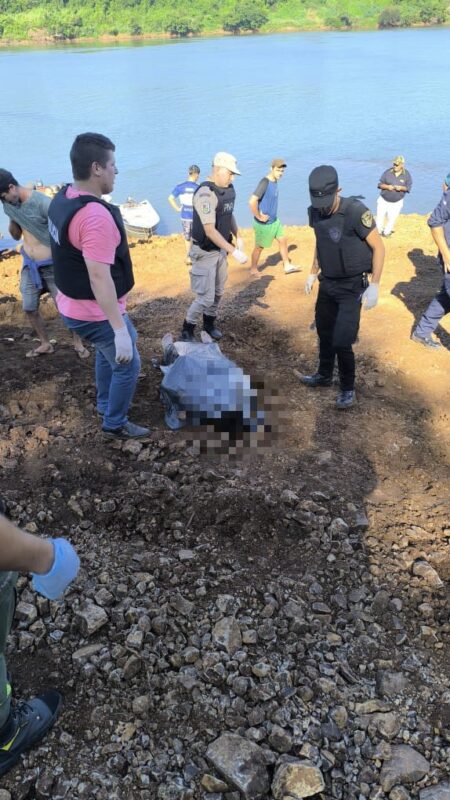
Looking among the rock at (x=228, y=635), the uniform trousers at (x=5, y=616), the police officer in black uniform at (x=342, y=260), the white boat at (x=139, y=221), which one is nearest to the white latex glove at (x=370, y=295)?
the police officer in black uniform at (x=342, y=260)

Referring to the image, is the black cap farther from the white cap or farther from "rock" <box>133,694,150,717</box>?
"rock" <box>133,694,150,717</box>

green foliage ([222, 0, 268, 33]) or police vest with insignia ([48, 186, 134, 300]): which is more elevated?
green foliage ([222, 0, 268, 33])

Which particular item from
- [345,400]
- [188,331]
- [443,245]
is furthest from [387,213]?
[345,400]

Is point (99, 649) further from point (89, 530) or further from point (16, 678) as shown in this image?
point (89, 530)

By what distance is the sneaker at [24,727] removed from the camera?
2.05m

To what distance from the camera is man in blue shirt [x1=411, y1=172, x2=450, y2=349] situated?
199 inches

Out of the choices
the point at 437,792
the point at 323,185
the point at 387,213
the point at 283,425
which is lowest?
the point at 437,792

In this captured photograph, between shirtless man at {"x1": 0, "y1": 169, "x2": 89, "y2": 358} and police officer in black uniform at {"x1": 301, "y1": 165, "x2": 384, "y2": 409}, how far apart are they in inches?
82.3

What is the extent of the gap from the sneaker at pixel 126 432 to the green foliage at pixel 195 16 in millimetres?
57923

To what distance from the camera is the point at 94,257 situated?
3113 mm

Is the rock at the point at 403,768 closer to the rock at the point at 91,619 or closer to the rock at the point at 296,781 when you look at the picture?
the rock at the point at 296,781

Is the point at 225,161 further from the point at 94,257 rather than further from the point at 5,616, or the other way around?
the point at 5,616

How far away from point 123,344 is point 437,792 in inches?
101

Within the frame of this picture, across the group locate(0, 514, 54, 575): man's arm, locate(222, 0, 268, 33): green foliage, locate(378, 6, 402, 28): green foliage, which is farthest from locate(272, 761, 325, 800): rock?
locate(378, 6, 402, 28): green foliage
